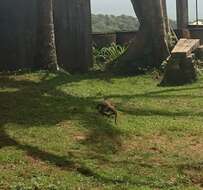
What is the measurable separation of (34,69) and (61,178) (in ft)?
22.1

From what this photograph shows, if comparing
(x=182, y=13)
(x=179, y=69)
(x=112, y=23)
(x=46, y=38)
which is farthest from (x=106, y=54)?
(x=112, y=23)

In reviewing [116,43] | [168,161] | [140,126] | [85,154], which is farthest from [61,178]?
[116,43]

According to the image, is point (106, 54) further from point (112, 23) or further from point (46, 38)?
point (112, 23)

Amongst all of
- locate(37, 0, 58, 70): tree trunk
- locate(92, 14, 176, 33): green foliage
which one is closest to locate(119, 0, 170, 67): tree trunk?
locate(37, 0, 58, 70): tree trunk

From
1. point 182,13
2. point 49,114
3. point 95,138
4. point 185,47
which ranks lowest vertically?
point 95,138

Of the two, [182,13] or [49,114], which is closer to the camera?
[49,114]

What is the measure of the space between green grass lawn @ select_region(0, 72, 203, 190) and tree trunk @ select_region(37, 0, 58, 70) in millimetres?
1175

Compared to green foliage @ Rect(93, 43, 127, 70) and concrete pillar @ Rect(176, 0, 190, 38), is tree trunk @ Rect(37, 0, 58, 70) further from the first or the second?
concrete pillar @ Rect(176, 0, 190, 38)

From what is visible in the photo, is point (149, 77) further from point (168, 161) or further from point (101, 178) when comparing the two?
point (101, 178)

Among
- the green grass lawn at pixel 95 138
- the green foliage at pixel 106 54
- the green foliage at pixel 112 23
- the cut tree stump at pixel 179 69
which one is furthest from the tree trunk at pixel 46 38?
the green foliage at pixel 112 23

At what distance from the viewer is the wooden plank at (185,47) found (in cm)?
1252

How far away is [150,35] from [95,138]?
654 centimetres

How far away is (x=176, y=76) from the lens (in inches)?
491

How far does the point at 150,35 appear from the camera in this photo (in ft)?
45.9
